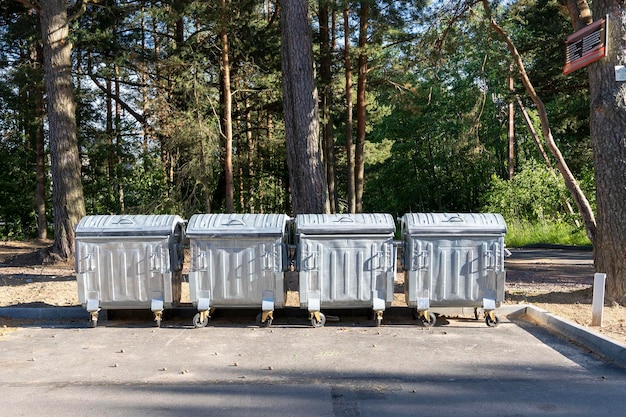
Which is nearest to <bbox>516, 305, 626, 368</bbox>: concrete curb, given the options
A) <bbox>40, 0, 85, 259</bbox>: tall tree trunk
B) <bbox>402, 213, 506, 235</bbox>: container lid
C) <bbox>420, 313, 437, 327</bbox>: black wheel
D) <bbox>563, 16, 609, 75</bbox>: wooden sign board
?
<bbox>402, 213, 506, 235</bbox>: container lid

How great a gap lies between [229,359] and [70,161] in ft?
36.0

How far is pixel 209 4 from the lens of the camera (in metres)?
19.8

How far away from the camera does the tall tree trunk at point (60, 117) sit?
15.7m

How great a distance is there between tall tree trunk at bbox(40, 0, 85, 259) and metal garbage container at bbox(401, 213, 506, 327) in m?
10.5

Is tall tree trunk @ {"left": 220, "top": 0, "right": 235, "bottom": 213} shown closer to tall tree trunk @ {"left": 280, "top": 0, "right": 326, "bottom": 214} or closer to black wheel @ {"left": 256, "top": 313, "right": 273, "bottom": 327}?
tall tree trunk @ {"left": 280, "top": 0, "right": 326, "bottom": 214}

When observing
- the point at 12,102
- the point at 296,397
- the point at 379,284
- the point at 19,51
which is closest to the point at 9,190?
the point at 12,102

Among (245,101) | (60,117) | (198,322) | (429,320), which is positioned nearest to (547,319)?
(429,320)

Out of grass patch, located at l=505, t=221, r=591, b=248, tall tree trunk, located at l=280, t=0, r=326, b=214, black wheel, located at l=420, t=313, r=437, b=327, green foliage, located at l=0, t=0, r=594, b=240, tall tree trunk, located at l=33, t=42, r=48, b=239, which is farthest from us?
tall tree trunk, located at l=33, t=42, r=48, b=239

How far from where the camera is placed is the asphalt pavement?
5039 mm

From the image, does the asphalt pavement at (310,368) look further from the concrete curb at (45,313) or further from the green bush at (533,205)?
the green bush at (533,205)

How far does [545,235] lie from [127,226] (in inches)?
755

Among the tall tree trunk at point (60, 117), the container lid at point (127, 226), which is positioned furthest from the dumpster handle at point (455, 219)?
the tall tree trunk at point (60, 117)

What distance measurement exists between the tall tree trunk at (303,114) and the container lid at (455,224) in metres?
4.56

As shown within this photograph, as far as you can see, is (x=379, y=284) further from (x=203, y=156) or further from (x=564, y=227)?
(x=564, y=227)
